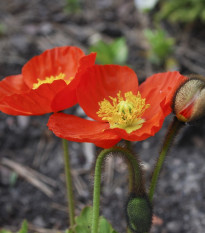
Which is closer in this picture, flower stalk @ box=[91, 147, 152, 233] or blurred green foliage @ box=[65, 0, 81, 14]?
flower stalk @ box=[91, 147, 152, 233]

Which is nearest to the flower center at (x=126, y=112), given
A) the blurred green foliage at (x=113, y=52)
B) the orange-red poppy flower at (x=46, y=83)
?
the orange-red poppy flower at (x=46, y=83)

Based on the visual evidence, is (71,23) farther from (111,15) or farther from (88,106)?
(88,106)

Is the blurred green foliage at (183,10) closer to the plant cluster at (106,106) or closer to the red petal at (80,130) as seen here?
the plant cluster at (106,106)

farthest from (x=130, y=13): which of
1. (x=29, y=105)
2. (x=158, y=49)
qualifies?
(x=29, y=105)

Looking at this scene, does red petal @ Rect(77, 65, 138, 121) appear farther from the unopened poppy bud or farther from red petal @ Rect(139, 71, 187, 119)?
the unopened poppy bud

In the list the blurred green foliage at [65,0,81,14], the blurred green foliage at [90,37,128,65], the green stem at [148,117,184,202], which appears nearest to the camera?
the green stem at [148,117,184,202]

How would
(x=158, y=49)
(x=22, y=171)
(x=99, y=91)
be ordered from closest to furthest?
(x=99, y=91), (x=22, y=171), (x=158, y=49)

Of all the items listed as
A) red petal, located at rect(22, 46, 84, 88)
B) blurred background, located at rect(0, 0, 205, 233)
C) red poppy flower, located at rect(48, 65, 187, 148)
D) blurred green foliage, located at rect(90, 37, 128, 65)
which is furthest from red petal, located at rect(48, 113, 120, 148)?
blurred green foliage, located at rect(90, 37, 128, 65)

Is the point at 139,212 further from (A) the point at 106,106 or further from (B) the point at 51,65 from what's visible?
(B) the point at 51,65
